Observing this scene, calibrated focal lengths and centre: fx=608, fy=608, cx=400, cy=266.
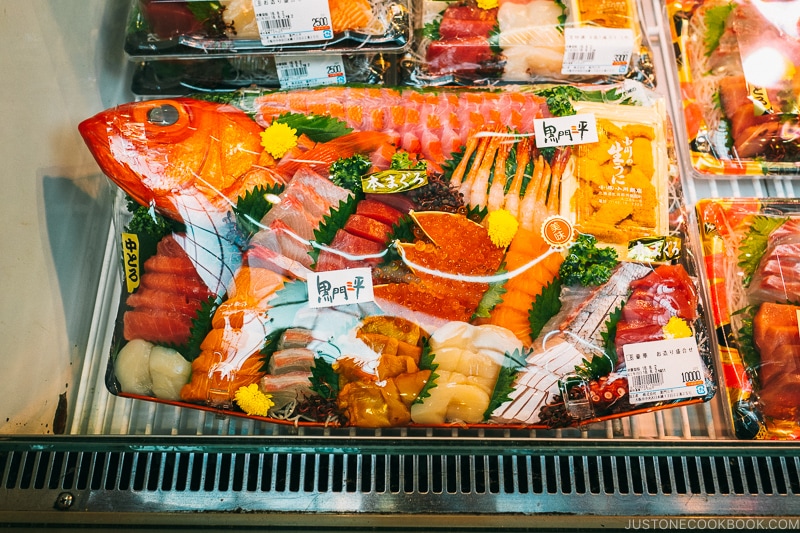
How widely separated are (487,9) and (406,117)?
718mm

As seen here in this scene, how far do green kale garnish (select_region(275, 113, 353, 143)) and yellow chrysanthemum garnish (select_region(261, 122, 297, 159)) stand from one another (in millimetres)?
32

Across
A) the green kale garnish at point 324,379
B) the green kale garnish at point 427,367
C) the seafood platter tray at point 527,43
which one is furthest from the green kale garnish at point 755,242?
the green kale garnish at point 324,379

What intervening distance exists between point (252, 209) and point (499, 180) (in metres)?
0.82

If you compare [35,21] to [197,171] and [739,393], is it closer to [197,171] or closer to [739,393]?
[197,171]

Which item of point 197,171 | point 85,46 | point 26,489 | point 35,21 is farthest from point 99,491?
point 85,46

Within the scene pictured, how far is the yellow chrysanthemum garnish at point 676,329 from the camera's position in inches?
72.3

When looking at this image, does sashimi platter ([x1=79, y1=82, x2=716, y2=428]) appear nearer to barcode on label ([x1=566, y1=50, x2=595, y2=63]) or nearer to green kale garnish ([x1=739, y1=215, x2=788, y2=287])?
green kale garnish ([x1=739, y1=215, x2=788, y2=287])

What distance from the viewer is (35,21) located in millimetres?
1918

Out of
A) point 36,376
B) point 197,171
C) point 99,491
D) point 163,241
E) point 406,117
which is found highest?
point 406,117

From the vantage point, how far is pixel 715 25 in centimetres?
260

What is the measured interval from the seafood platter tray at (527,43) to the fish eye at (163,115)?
0.97 m

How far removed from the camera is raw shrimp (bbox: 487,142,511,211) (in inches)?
78.4

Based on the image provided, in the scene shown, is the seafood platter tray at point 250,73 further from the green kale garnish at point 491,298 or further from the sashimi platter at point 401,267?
the green kale garnish at point 491,298

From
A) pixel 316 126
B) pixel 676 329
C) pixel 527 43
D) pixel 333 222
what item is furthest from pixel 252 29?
pixel 676 329
